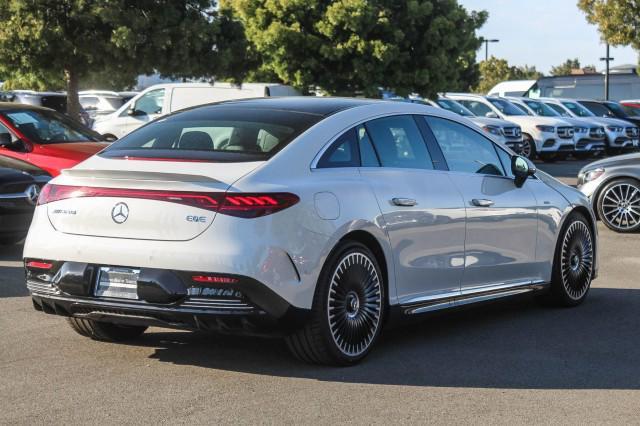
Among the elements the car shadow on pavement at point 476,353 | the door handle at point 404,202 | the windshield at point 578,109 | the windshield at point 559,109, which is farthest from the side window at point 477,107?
the door handle at point 404,202

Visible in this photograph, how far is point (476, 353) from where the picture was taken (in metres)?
7.01

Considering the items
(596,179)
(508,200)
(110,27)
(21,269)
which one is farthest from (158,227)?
(110,27)

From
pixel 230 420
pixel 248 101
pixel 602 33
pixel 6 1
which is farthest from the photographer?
pixel 602 33

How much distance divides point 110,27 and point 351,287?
57.3ft

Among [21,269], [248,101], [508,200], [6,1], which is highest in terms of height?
[6,1]

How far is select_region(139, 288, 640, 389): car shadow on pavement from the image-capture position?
6.30m

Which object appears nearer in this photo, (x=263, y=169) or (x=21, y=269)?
(x=263, y=169)

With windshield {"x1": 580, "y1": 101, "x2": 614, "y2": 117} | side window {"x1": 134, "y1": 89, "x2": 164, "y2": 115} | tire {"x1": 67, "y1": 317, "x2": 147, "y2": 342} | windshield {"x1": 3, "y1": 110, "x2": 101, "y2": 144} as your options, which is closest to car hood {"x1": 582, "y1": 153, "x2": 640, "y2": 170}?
windshield {"x1": 3, "y1": 110, "x2": 101, "y2": 144}

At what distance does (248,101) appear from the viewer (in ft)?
24.3

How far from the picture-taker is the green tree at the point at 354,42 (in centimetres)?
2594

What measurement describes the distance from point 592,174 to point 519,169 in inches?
280

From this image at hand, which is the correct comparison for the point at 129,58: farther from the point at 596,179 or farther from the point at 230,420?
the point at 230,420

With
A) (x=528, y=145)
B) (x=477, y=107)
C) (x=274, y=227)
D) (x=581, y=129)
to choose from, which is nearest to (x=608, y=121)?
(x=581, y=129)

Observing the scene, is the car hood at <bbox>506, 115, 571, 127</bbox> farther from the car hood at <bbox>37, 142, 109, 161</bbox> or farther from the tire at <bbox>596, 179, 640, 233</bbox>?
the car hood at <bbox>37, 142, 109, 161</bbox>
